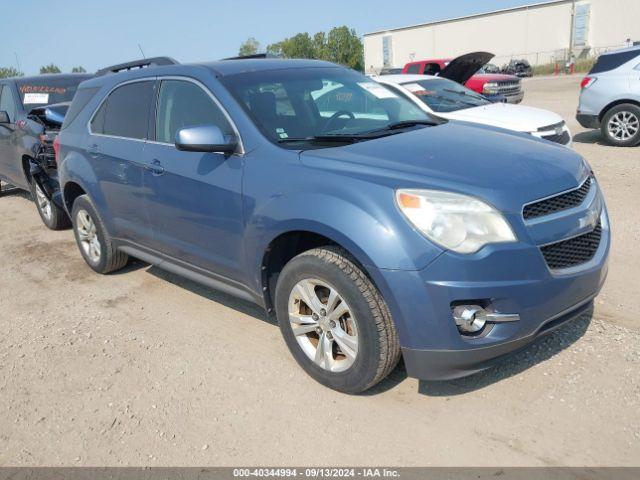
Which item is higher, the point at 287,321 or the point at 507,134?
the point at 507,134

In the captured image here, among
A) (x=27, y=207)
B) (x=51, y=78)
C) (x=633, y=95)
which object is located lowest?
(x=27, y=207)

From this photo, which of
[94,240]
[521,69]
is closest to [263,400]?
[94,240]

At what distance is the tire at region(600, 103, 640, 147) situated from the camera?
926cm

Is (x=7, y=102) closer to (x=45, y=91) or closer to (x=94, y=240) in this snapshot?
(x=45, y=91)

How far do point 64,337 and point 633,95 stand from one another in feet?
29.7

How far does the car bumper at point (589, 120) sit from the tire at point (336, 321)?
8.32m

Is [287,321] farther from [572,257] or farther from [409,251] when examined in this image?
[572,257]

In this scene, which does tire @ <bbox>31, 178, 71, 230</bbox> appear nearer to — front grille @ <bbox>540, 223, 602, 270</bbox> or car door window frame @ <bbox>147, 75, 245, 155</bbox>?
car door window frame @ <bbox>147, 75, 245, 155</bbox>

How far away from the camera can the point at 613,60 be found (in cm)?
959

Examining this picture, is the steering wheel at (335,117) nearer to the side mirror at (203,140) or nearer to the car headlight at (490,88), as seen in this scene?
the side mirror at (203,140)

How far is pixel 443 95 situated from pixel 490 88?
694cm

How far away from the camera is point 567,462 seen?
2535mm

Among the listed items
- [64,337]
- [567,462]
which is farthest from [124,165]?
[567,462]

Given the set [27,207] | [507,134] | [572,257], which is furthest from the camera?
[27,207]
